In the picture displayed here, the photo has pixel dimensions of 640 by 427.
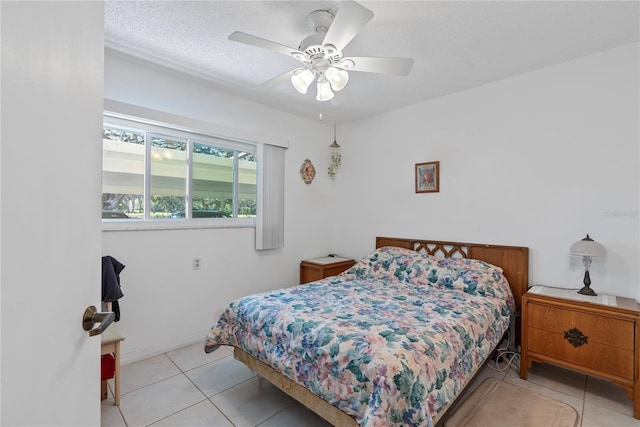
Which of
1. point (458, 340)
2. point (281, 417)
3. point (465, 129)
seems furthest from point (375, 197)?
point (281, 417)

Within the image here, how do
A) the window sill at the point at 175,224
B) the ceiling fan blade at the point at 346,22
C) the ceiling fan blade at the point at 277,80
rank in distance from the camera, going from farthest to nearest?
the window sill at the point at 175,224
the ceiling fan blade at the point at 277,80
the ceiling fan blade at the point at 346,22

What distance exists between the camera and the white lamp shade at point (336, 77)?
1947mm

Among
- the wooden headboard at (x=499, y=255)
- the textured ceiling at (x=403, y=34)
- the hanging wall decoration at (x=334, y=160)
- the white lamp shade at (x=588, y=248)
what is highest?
the textured ceiling at (x=403, y=34)

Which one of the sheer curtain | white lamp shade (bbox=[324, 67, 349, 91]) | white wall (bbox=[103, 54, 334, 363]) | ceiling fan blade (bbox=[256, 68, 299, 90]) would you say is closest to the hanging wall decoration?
white wall (bbox=[103, 54, 334, 363])

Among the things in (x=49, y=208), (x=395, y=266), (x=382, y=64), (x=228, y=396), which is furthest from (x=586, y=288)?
(x=49, y=208)

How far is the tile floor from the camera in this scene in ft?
6.25

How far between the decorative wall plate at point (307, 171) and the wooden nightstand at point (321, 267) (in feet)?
3.51

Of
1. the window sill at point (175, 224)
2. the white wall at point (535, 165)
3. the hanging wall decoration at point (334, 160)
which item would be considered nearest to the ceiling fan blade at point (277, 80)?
the window sill at point (175, 224)

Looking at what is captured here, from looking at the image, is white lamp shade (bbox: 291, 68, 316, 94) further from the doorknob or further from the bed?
the doorknob

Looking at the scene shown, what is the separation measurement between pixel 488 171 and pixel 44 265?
332 cm

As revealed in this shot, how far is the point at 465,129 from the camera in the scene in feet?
10.3

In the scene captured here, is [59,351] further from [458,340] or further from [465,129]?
[465,129]

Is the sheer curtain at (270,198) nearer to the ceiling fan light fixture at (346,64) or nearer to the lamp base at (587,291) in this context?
the ceiling fan light fixture at (346,64)

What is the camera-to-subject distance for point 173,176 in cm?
294
